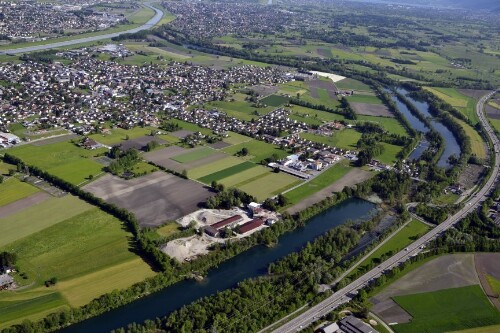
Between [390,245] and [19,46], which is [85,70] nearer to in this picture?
[19,46]

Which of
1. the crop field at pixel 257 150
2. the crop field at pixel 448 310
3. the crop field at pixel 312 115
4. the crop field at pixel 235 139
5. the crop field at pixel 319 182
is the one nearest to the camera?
the crop field at pixel 448 310

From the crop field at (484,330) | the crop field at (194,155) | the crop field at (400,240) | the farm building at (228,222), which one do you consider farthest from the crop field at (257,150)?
the crop field at (484,330)

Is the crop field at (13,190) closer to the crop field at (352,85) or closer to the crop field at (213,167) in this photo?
the crop field at (213,167)

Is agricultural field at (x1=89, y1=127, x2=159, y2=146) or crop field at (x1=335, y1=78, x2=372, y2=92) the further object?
crop field at (x1=335, y1=78, x2=372, y2=92)

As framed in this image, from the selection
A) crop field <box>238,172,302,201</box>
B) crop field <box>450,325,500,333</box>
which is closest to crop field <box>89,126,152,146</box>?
crop field <box>238,172,302,201</box>

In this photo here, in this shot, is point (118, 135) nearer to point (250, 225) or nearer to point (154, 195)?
point (154, 195)

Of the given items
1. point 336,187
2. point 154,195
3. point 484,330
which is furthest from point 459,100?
point 484,330

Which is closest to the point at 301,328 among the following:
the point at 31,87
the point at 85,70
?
the point at 31,87

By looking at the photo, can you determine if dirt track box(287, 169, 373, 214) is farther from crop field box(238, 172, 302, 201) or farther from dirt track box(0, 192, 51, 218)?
dirt track box(0, 192, 51, 218)
